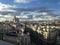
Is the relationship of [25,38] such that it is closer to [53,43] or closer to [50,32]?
[53,43]

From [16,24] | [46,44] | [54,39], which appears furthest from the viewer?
[16,24]

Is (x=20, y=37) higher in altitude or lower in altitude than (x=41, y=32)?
higher

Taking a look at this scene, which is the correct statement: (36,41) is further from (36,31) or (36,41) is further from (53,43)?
(36,31)

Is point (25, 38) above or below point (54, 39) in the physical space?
above

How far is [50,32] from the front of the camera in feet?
78.9

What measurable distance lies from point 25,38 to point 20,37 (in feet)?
1.45

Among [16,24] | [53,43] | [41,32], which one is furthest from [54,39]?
[16,24]

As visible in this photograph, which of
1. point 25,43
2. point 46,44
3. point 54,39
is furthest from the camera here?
point 54,39

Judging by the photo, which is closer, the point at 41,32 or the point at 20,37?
the point at 20,37

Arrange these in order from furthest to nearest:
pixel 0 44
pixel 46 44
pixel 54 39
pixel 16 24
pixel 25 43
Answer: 1. pixel 16 24
2. pixel 54 39
3. pixel 46 44
4. pixel 0 44
5. pixel 25 43

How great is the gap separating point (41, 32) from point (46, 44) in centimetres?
662

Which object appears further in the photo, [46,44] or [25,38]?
[46,44]

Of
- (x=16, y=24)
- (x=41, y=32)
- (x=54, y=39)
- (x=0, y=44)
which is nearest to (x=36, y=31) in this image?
(x=41, y=32)

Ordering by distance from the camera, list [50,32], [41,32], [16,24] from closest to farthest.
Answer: [50,32]
[41,32]
[16,24]
